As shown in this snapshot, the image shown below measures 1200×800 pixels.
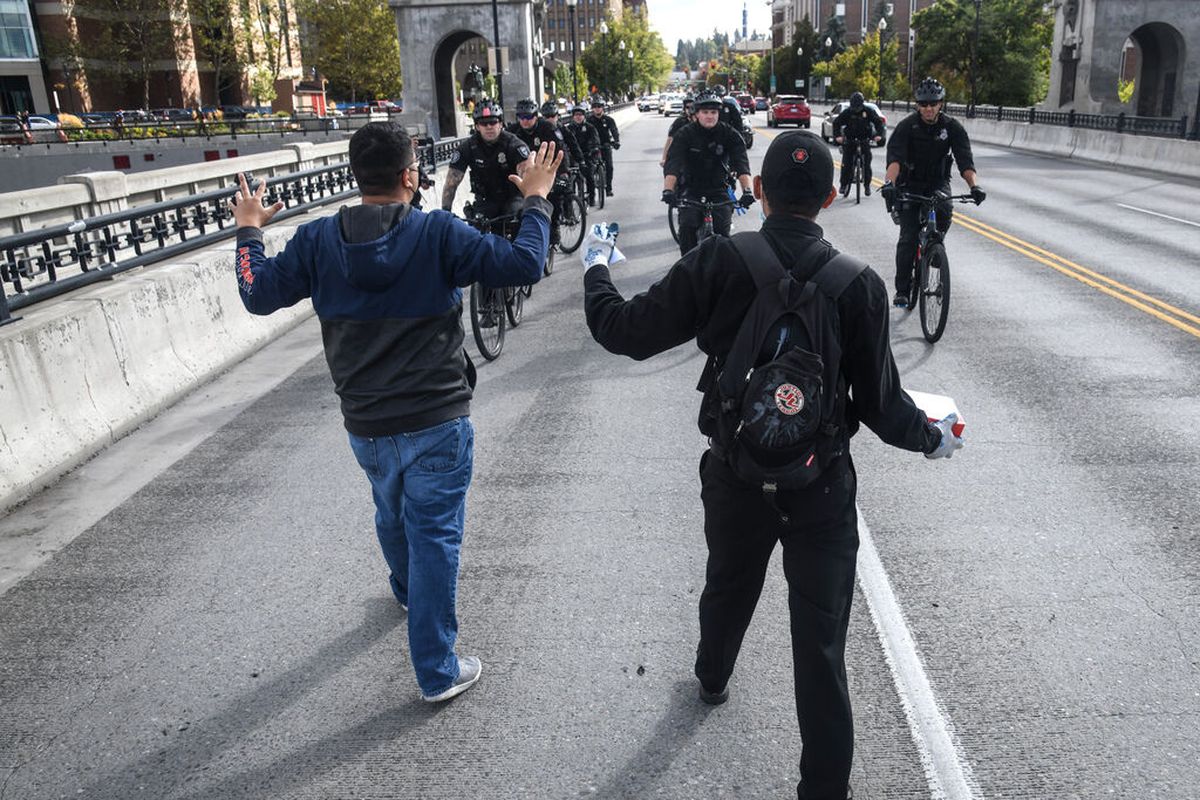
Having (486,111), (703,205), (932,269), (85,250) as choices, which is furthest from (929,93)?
(85,250)

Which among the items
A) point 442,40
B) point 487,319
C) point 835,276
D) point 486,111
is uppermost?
point 442,40

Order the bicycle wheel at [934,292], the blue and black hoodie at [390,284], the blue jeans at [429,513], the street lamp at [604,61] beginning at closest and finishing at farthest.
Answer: the blue and black hoodie at [390,284]
the blue jeans at [429,513]
the bicycle wheel at [934,292]
the street lamp at [604,61]

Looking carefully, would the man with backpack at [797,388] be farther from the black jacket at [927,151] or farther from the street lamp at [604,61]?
the street lamp at [604,61]

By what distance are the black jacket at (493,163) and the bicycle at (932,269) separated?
3.70 meters

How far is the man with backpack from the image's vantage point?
9.41 feet

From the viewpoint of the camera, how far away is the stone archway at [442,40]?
4722cm

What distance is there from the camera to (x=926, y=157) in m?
9.17

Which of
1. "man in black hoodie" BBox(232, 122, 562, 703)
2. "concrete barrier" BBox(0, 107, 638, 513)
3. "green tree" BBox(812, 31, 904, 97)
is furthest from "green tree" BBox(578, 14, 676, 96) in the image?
"man in black hoodie" BBox(232, 122, 562, 703)

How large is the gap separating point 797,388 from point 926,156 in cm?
714

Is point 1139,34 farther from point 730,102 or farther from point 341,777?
point 341,777

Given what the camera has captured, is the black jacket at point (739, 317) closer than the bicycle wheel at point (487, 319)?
Yes

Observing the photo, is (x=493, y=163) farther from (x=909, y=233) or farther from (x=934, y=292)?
(x=934, y=292)

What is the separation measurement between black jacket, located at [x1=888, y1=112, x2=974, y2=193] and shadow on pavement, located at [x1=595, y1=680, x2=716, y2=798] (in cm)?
674

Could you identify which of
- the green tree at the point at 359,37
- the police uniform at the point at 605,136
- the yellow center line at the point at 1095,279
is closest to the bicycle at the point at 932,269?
the yellow center line at the point at 1095,279
